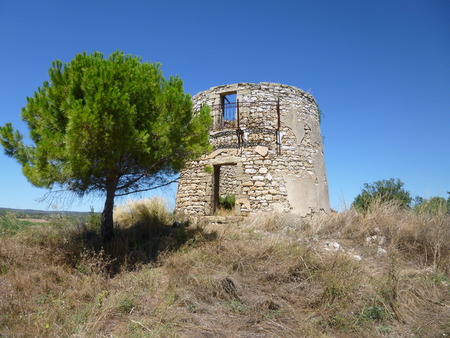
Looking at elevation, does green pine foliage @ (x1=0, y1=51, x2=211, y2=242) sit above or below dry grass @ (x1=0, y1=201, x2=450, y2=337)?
above

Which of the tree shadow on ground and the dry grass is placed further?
the tree shadow on ground

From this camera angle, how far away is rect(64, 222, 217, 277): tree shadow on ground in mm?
5365

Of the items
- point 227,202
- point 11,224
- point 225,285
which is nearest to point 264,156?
point 227,202

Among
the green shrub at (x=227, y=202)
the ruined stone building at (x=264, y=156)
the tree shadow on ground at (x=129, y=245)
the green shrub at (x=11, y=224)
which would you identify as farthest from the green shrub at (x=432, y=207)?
the green shrub at (x=11, y=224)

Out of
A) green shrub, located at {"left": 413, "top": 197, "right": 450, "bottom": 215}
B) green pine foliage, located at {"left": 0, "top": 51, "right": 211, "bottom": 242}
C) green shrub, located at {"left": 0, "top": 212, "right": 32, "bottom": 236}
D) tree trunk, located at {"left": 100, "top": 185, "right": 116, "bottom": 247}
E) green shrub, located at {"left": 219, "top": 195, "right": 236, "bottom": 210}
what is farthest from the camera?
green shrub, located at {"left": 219, "top": 195, "right": 236, "bottom": 210}

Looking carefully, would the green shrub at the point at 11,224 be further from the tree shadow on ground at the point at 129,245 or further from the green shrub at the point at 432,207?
the green shrub at the point at 432,207

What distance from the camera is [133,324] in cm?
351

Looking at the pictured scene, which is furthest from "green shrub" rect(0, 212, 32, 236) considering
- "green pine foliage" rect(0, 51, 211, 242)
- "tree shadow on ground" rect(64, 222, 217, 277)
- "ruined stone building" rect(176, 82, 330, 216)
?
"ruined stone building" rect(176, 82, 330, 216)

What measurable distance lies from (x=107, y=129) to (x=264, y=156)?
509 centimetres

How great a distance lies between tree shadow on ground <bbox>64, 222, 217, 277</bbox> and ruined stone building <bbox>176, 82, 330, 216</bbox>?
1.84 metres

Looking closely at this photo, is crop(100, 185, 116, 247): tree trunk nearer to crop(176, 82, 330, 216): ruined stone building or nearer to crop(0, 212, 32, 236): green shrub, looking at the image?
crop(0, 212, 32, 236): green shrub

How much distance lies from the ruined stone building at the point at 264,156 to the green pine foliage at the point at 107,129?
101 inches

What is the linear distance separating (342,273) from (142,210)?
19.7 ft

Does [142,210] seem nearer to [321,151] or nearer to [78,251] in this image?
[78,251]
